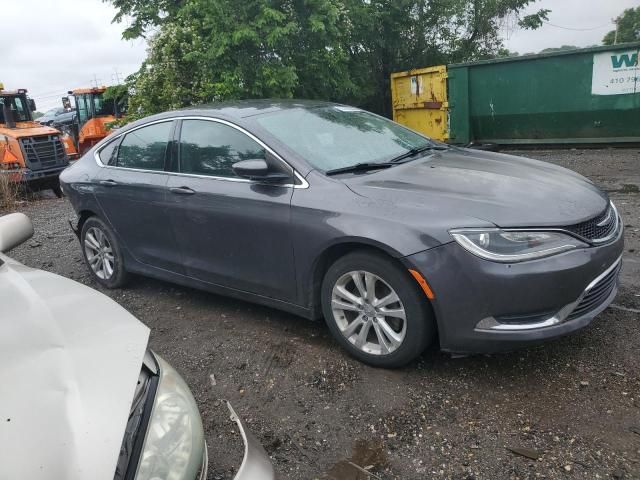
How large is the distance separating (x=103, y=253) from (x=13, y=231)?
235 cm

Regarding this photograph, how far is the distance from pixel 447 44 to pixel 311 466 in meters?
15.2

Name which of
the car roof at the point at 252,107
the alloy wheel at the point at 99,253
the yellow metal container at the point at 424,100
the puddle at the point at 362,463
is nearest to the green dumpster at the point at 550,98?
the yellow metal container at the point at 424,100

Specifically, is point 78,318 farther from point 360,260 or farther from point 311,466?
point 360,260

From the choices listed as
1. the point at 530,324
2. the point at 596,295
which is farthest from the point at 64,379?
the point at 596,295

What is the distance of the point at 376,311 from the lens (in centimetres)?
309

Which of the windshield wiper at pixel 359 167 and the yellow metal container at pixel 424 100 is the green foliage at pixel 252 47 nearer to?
the yellow metal container at pixel 424 100

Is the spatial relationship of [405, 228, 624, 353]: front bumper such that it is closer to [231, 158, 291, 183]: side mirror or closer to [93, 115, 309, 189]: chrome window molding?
[93, 115, 309, 189]: chrome window molding

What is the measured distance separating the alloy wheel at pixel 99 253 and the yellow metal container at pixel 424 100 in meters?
8.71

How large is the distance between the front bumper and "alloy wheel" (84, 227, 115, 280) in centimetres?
319

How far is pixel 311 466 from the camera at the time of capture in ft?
8.22

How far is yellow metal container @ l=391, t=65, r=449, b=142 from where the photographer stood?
40.7ft

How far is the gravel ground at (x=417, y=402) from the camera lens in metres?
2.41

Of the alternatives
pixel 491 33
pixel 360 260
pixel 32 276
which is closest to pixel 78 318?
pixel 32 276

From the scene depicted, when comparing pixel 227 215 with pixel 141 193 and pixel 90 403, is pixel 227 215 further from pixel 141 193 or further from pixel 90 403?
pixel 90 403
